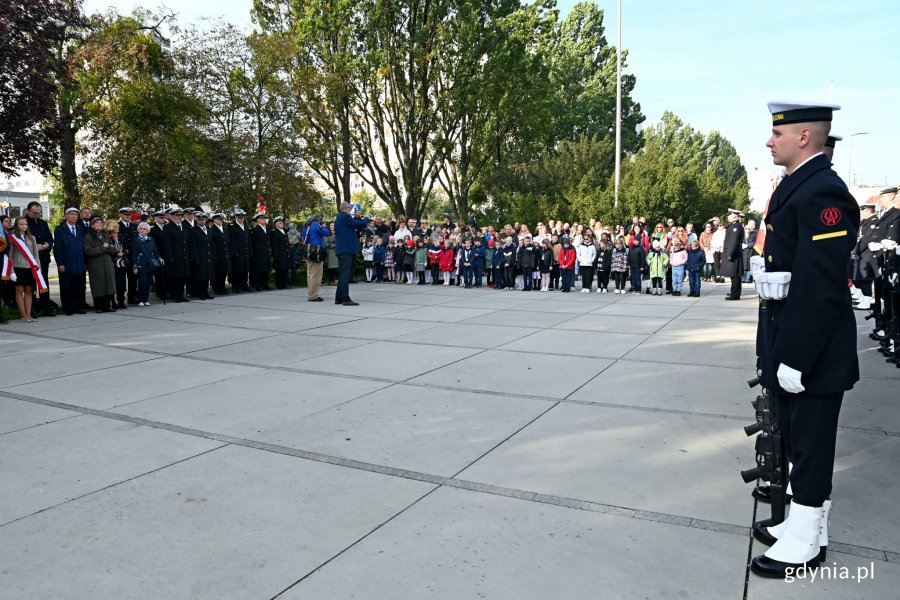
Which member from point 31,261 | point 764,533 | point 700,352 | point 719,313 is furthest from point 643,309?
point 31,261

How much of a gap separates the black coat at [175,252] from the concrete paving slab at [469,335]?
6.83m

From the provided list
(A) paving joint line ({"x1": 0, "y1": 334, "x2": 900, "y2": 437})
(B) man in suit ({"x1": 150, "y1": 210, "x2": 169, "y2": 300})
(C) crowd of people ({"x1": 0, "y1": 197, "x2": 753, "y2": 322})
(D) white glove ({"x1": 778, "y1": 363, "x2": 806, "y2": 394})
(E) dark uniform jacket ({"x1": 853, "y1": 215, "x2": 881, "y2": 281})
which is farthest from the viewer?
(B) man in suit ({"x1": 150, "y1": 210, "x2": 169, "y2": 300})

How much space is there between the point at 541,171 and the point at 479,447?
3002 centimetres

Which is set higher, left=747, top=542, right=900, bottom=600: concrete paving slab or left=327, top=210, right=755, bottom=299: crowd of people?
left=327, top=210, right=755, bottom=299: crowd of people

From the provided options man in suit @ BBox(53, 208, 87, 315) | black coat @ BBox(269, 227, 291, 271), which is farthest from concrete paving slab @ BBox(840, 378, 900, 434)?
black coat @ BBox(269, 227, 291, 271)

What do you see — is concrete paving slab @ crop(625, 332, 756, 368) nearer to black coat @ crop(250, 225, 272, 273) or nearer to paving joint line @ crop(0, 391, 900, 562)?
paving joint line @ crop(0, 391, 900, 562)

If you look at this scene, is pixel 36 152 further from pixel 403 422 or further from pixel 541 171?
pixel 541 171

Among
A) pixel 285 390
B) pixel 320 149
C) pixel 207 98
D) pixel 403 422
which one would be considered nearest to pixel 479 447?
pixel 403 422

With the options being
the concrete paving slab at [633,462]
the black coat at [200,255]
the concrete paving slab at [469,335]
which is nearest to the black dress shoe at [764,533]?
the concrete paving slab at [633,462]

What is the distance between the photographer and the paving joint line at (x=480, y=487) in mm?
3514

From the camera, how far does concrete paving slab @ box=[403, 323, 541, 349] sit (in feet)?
30.7

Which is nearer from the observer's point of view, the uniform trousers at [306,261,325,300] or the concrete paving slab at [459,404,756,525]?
the concrete paving slab at [459,404,756,525]

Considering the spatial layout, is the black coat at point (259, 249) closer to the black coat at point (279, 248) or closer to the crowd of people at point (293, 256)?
the crowd of people at point (293, 256)

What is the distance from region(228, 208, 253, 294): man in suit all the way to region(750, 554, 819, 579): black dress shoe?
15126 millimetres
